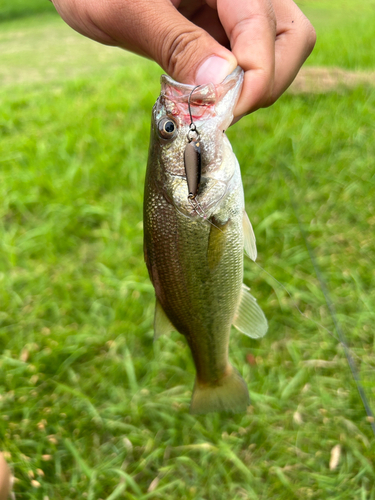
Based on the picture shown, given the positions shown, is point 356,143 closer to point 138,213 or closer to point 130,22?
point 138,213

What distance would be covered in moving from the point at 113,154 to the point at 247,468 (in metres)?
2.92

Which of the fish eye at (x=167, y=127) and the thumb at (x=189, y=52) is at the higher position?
the thumb at (x=189, y=52)

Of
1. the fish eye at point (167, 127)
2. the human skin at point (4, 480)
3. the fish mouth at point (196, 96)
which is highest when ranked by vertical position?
the fish mouth at point (196, 96)

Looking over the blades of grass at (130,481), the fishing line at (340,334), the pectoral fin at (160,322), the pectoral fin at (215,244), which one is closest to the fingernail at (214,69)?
the pectoral fin at (215,244)

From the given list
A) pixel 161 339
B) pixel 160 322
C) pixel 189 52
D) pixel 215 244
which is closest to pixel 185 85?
pixel 189 52

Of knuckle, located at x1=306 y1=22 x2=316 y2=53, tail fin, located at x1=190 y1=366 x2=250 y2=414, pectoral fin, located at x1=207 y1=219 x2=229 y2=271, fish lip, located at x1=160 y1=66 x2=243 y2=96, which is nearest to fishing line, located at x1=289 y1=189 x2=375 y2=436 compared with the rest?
tail fin, located at x1=190 y1=366 x2=250 y2=414

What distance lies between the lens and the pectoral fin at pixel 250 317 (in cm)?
160

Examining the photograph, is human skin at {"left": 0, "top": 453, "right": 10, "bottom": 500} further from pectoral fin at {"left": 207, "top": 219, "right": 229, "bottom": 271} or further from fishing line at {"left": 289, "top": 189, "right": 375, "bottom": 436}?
fishing line at {"left": 289, "top": 189, "right": 375, "bottom": 436}

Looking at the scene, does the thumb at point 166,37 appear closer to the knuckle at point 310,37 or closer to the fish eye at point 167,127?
the fish eye at point 167,127

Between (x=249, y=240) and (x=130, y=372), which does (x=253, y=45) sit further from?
(x=130, y=372)

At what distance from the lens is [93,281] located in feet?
9.46

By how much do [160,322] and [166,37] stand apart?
3.50 feet

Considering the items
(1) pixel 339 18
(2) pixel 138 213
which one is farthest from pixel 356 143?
(1) pixel 339 18

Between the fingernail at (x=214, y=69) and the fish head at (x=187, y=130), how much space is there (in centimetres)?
2
